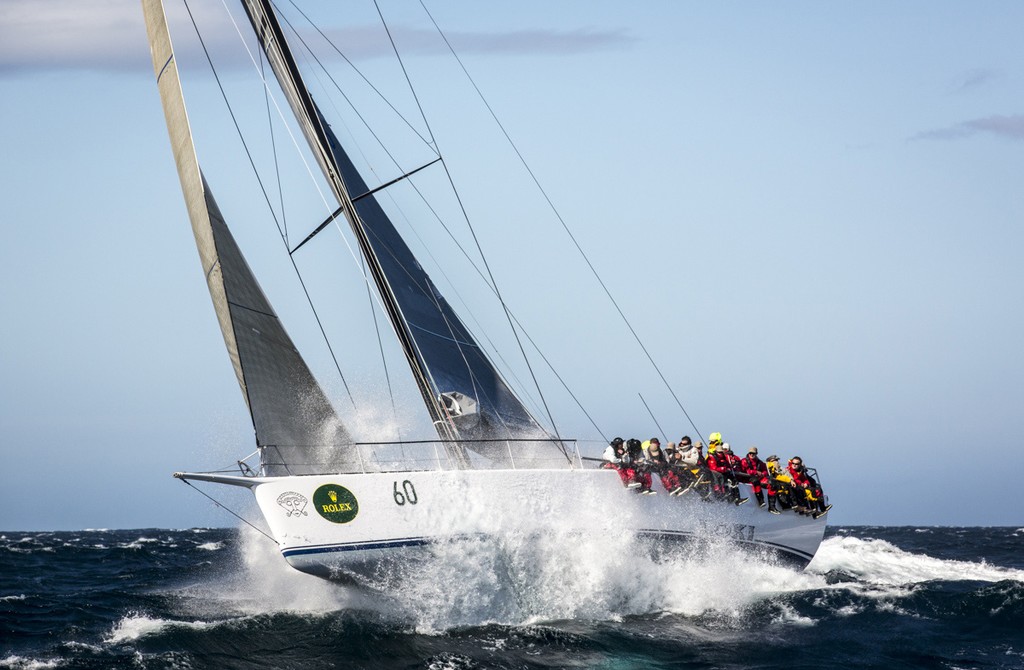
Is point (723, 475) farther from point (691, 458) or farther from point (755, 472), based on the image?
point (755, 472)

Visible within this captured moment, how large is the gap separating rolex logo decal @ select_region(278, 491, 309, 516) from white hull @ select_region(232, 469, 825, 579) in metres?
0.01

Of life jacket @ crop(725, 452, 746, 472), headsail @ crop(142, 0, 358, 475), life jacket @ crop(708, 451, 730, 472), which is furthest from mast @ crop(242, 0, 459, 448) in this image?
life jacket @ crop(725, 452, 746, 472)

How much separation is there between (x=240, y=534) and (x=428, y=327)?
4061 mm

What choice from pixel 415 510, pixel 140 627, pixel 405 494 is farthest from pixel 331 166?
pixel 140 627

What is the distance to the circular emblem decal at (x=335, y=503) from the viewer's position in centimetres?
1391

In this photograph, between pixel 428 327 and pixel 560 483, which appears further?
pixel 428 327

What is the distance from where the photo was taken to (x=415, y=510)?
14172 millimetres

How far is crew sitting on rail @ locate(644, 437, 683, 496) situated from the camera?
1647 centimetres

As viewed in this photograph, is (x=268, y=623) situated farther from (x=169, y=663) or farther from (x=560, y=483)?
(x=560, y=483)

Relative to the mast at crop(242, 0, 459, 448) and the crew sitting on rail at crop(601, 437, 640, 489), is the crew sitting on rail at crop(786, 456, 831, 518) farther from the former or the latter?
the mast at crop(242, 0, 459, 448)

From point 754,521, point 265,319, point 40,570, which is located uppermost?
point 265,319

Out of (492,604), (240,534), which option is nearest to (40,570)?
(240,534)

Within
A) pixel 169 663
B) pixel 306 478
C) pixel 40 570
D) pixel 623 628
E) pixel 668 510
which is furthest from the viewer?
pixel 40 570

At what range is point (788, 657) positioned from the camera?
1401cm
